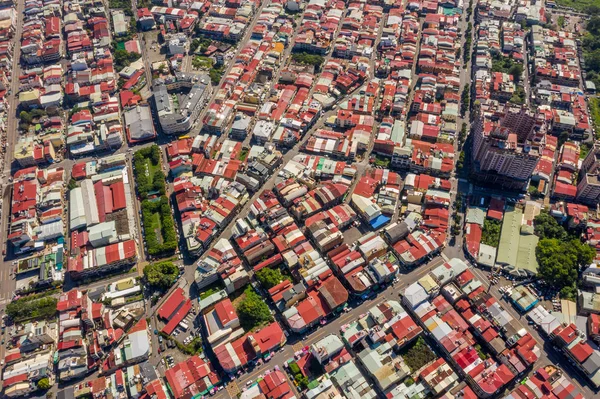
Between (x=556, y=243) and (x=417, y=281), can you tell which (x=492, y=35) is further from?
(x=417, y=281)

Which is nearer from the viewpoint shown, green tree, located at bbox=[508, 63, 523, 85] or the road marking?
the road marking

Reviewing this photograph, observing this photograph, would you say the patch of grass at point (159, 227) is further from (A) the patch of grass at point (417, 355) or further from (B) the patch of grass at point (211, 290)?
(A) the patch of grass at point (417, 355)

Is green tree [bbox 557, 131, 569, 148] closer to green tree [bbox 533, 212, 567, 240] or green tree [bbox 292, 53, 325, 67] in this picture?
green tree [bbox 533, 212, 567, 240]

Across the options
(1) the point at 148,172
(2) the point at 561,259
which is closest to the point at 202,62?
(1) the point at 148,172

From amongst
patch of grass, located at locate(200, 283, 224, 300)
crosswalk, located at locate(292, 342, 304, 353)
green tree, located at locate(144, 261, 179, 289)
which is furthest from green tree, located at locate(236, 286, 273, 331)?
green tree, located at locate(144, 261, 179, 289)

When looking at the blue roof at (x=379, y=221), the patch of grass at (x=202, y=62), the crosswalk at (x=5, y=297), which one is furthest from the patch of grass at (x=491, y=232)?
the crosswalk at (x=5, y=297)

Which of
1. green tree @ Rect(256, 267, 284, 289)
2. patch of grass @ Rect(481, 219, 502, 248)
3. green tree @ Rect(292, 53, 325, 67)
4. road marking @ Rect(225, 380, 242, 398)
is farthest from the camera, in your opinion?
green tree @ Rect(292, 53, 325, 67)

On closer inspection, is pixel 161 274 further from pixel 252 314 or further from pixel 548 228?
pixel 548 228

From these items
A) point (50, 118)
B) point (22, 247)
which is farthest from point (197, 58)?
point (22, 247)
